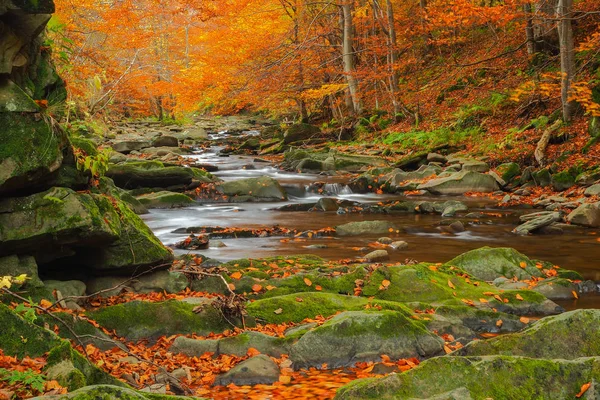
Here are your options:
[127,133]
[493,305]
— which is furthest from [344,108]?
[493,305]

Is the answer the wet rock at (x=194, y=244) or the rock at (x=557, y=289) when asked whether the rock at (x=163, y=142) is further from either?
the rock at (x=557, y=289)

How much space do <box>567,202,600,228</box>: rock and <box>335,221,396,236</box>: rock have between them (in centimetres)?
381

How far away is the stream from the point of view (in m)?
10.5

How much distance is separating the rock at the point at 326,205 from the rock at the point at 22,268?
1030 centimetres

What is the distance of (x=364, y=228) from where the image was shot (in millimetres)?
12633

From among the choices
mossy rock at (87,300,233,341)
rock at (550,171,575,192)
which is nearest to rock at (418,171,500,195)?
rock at (550,171,575,192)

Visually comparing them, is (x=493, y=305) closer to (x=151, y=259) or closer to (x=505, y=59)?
(x=151, y=259)

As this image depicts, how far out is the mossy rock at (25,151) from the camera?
571cm

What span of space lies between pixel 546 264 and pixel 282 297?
483 centimetres

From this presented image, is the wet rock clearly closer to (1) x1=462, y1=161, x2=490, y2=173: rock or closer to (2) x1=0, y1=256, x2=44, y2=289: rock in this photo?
(2) x1=0, y1=256, x2=44, y2=289: rock

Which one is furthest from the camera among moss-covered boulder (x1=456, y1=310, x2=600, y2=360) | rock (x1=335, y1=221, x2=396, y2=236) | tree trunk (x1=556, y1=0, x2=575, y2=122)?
tree trunk (x1=556, y1=0, x2=575, y2=122)

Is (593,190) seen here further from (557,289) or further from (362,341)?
(362,341)

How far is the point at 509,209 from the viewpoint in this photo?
14.6m

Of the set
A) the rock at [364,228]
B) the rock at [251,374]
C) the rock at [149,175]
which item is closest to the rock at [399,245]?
the rock at [364,228]
